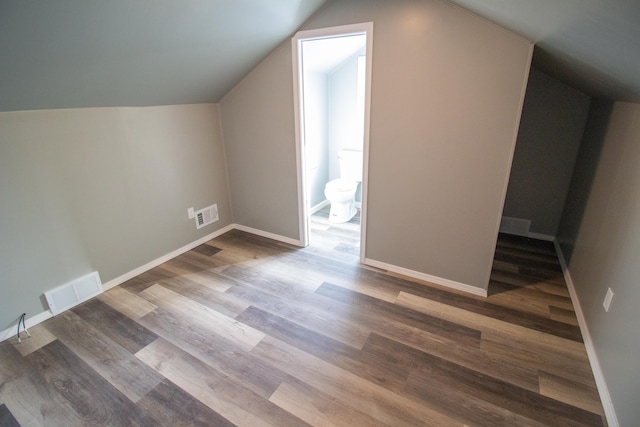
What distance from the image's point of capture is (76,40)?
57.4 inches

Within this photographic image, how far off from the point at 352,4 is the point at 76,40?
1724 millimetres

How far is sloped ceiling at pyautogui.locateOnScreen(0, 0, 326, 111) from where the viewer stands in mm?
1319

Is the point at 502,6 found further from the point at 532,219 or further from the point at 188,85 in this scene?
the point at 532,219

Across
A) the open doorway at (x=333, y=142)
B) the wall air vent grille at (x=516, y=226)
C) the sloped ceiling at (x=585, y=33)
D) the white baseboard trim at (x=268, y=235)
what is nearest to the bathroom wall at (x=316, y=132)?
the open doorway at (x=333, y=142)

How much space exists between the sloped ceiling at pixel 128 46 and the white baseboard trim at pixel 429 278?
2.06m

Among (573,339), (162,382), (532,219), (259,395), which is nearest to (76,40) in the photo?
(162,382)

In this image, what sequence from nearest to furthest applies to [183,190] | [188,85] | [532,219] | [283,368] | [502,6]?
[502,6] < [283,368] < [188,85] < [183,190] < [532,219]

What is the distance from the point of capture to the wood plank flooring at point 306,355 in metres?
1.45

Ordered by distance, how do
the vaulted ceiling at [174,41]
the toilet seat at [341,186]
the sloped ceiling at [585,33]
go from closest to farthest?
the sloped ceiling at [585,33], the vaulted ceiling at [174,41], the toilet seat at [341,186]

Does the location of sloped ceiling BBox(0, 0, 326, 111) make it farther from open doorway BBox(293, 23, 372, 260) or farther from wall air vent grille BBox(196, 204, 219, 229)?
wall air vent grille BBox(196, 204, 219, 229)

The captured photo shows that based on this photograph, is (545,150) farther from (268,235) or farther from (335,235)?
(268,235)

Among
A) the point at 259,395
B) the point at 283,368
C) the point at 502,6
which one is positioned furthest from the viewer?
the point at 283,368

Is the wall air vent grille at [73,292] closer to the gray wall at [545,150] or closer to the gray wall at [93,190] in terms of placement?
the gray wall at [93,190]

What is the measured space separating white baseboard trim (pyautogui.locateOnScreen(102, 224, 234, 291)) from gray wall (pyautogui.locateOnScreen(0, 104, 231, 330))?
37 mm
